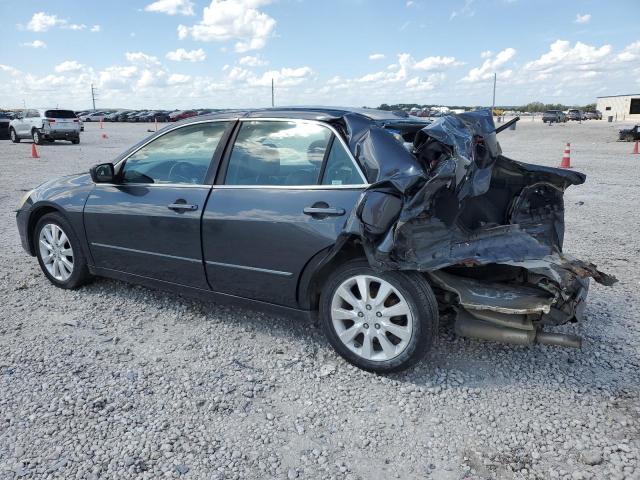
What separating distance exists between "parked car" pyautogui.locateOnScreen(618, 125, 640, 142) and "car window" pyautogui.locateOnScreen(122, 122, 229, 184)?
28.1 meters

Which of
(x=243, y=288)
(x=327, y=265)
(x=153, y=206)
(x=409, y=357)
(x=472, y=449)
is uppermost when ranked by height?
(x=153, y=206)

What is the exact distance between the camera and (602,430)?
2.77 meters

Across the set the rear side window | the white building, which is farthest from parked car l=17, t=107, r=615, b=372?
the white building

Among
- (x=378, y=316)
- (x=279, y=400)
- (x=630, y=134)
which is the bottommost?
(x=279, y=400)

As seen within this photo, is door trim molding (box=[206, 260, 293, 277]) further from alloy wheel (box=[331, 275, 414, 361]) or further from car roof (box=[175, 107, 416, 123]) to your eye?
car roof (box=[175, 107, 416, 123])

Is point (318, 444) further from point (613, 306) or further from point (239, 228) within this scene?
point (613, 306)

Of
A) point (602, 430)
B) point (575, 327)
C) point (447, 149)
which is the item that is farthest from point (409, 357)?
point (575, 327)

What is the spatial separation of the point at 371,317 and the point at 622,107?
285 feet

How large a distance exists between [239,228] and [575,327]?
2.65 meters

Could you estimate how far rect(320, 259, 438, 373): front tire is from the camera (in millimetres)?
3111

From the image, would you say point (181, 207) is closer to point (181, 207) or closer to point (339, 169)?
point (181, 207)

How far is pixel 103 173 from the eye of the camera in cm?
422

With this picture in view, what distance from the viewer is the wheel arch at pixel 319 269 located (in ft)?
10.8

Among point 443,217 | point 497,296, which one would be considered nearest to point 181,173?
point 443,217
